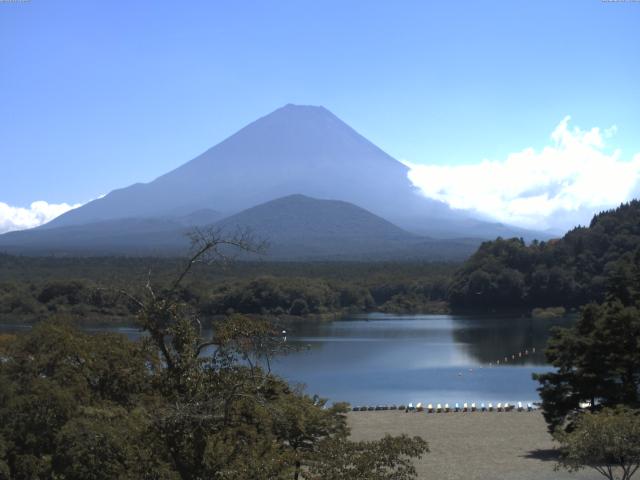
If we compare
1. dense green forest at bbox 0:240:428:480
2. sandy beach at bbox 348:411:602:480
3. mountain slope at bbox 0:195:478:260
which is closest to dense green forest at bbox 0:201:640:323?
sandy beach at bbox 348:411:602:480

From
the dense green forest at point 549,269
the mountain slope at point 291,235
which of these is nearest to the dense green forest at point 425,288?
the dense green forest at point 549,269

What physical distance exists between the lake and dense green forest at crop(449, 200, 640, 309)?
19.2 ft

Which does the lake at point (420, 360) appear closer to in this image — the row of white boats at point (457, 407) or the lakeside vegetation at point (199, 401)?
the row of white boats at point (457, 407)

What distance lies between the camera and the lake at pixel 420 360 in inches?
1089

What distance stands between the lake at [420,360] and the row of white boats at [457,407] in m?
1.37

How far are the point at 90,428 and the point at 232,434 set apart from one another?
5.43 feet

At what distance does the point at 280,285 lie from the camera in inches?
2359

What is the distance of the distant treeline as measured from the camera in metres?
54.1

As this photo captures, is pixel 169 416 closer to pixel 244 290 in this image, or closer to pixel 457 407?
pixel 457 407

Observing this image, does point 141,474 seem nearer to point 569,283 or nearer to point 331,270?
point 569,283

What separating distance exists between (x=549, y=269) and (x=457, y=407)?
127ft

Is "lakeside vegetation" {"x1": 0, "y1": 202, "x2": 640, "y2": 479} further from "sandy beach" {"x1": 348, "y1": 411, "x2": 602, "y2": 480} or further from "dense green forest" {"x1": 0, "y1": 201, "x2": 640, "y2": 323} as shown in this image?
"dense green forest" {"x1": 0, "y1": 201, "x2": 640, "y2": 323}

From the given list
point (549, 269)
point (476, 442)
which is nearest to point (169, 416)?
point (476, 442)

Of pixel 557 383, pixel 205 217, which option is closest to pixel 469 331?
pixel 557 383
